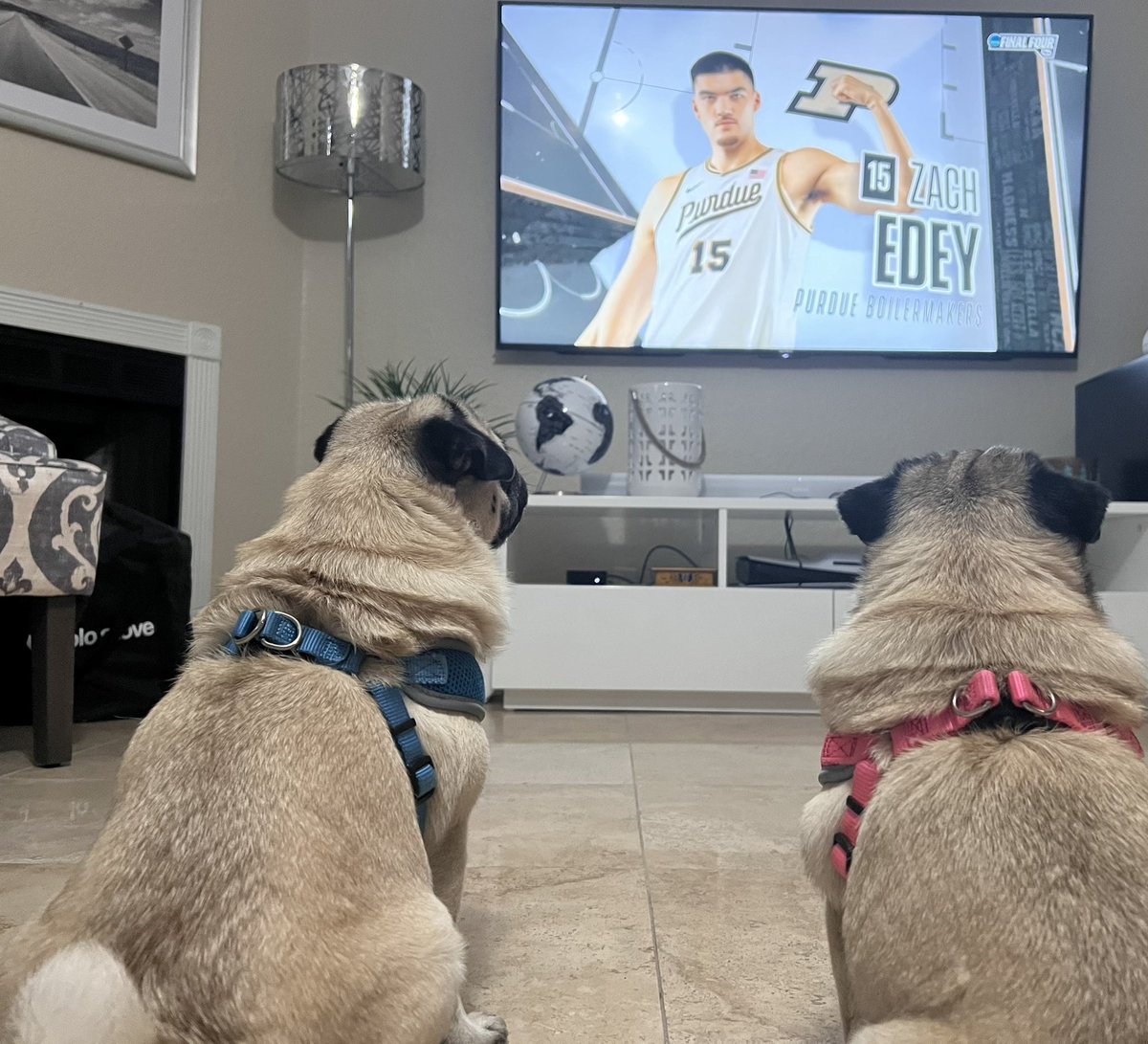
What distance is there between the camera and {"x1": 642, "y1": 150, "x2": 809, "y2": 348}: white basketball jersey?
3.82m

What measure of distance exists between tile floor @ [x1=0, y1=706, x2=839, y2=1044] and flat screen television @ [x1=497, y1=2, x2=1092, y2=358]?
1.81m

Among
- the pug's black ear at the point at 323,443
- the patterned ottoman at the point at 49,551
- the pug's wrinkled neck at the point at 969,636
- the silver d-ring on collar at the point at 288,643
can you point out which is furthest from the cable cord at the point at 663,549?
the silver d-ring on collar at the point at 288,643

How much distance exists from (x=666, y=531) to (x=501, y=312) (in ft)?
3.58

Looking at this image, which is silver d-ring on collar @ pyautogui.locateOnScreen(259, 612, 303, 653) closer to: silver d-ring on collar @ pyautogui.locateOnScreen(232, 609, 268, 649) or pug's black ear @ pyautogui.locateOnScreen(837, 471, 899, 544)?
silver d-ring on collar @ pyautogui.locateOnScreen(232, 609, 268, 649)

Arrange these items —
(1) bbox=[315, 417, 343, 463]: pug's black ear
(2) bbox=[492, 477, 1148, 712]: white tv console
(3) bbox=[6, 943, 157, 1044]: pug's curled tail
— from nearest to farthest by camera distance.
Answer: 1. (3) bbox=[6, 943, 157, 1044]: pug's curled tail
2. (1) bbox=[315, 417, 343, 463]: pug's black ear
3. (2) bbox=[492, 477, 1148, 712]: white tv console

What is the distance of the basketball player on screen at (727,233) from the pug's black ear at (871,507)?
9.13 feet

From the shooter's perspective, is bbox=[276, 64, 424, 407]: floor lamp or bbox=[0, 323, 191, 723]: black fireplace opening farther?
bbox=[276, 64, 424, 407]: floor lamp

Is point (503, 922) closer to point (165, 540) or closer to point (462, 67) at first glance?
point (165, 540)

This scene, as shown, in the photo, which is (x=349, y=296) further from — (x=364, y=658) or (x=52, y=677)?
(x=364, y=658)

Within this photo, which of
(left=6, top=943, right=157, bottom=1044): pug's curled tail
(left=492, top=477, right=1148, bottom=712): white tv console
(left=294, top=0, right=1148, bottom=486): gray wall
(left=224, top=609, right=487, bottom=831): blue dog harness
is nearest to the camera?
(left=6, top=943, right=157, bottom=1044): pug's curled tail

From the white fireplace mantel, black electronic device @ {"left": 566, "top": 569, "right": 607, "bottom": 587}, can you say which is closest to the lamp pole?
the white fireplace mantel

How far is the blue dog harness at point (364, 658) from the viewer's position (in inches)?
39.4

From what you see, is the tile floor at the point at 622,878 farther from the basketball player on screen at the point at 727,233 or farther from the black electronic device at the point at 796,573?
the basketball player on screen at the point at 727,233

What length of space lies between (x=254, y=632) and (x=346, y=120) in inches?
118
